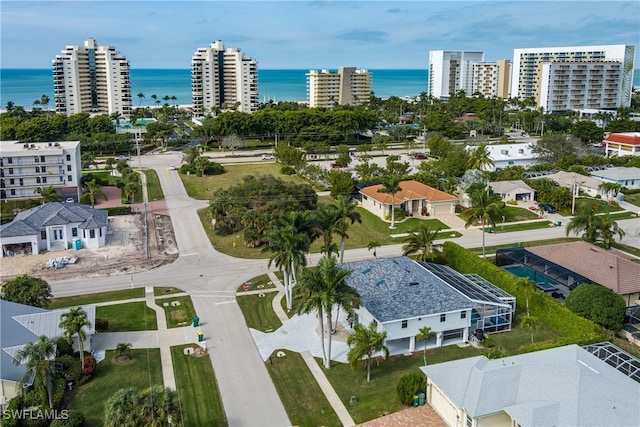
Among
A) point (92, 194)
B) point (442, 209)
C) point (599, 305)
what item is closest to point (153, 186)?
point (92, 194)

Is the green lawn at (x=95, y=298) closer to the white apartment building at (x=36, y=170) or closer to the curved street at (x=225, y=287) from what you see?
the curved street at (x=225, y=287)

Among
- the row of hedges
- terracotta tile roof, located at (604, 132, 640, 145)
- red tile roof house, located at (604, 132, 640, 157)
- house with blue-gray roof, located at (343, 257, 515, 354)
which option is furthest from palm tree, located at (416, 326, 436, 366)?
terracotta tile roof, located at (604, 132, 640, 145)

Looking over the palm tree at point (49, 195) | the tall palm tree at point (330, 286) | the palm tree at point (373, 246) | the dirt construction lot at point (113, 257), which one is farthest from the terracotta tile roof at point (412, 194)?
the palm tree at point (49, 195)

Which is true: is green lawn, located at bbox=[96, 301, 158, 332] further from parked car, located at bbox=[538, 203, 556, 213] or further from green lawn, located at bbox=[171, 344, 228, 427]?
parked car, located at bbox=[538, 203, 556, 213]

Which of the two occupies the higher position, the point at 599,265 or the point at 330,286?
the point at 330,286

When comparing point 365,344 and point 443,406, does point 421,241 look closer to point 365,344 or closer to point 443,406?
point 365,344

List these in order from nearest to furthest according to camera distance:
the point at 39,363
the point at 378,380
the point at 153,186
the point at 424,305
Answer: the point at 39,363, the point at 378,380, the point at 424,305, the point at 153,186
